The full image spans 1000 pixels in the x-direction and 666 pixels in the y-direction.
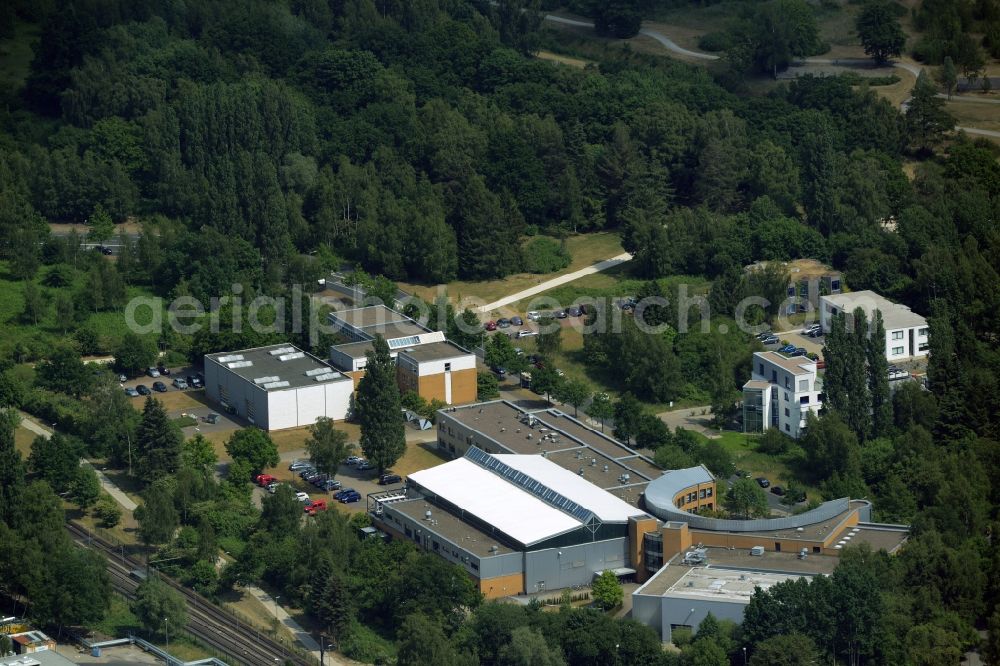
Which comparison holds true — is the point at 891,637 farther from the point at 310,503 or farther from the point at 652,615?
the point at 310,503

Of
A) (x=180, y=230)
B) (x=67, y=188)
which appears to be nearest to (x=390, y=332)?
(x=180, y=230)

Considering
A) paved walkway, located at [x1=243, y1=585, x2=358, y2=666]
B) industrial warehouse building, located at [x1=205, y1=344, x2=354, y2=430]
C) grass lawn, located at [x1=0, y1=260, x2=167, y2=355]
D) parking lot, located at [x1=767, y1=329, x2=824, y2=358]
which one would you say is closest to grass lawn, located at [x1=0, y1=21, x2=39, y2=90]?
grass lawn, located at [x1=0, y1=260, x2=167, y2=355]

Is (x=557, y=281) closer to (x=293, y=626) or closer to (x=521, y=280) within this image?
(x=521, y=280)

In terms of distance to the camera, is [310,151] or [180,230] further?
[310,151]

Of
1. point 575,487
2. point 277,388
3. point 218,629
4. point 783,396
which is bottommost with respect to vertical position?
point 218,629

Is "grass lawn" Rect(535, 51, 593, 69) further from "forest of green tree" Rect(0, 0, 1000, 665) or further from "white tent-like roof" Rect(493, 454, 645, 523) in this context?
"white tent-like roof" Rect(493, 454, 645, 523)

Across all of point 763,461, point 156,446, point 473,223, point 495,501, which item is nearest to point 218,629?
point 495,501
